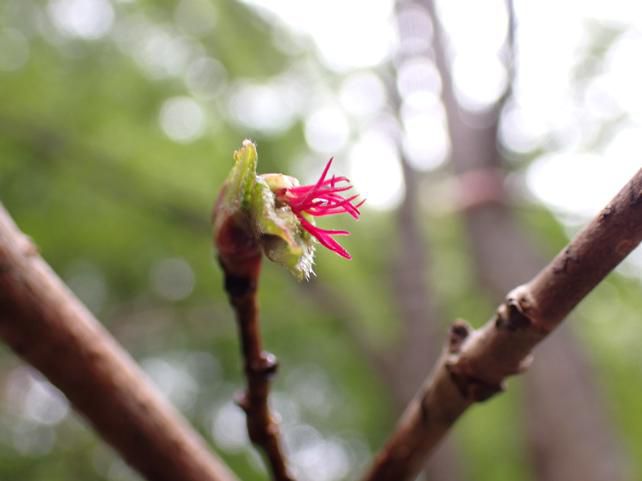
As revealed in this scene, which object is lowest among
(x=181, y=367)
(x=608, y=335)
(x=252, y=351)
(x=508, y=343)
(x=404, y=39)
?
(x=181, y=367)

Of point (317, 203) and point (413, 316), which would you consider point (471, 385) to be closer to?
point (317, 203)

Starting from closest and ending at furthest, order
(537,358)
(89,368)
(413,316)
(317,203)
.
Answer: (317,203) → (89,368) → (537,358) → (413,316)

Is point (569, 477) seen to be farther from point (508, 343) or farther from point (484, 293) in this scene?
point (508, 343)

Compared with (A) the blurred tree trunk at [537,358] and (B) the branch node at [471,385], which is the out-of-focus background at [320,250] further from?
(B) the branch node at [471,385]

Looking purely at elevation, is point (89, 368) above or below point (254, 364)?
below

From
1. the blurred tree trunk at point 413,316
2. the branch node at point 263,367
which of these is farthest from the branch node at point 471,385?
the blurred tree trunk at point 413,316

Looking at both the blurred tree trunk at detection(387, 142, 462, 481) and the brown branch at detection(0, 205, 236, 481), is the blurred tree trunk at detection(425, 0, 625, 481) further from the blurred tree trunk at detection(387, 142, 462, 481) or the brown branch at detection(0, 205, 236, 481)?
the brown branch at detection(0, 205, 236, 481)

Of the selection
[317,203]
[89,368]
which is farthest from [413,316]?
[317,203]

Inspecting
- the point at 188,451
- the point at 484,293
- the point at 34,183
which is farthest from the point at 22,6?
the point at 188,451
